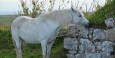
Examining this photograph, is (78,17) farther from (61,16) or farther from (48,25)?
(48,25)

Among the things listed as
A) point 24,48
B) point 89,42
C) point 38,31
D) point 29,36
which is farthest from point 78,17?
point 24,48

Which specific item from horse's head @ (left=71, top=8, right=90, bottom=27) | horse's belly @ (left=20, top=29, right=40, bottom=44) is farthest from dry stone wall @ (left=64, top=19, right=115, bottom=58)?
horse's belly @ (left=20, top=29, right=40, bottom=44)

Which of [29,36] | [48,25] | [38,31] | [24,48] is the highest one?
[48,25]

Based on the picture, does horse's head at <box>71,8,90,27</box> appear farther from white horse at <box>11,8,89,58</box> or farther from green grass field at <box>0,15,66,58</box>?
green grass field at <box>0,15,66,58</box>

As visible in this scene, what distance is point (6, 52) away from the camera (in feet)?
32.0

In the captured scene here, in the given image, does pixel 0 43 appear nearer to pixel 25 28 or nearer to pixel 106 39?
pixel 25 28

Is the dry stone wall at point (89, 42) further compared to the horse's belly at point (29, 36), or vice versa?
the horse's belly at point (29, 36)

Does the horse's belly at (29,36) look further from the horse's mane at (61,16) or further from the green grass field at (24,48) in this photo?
the green grass field at (24,48)

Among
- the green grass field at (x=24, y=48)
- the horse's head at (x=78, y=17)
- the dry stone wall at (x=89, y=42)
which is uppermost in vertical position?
the horse's head at (x=78, y=17)

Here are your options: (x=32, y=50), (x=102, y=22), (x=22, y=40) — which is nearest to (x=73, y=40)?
(x=102, y=22)

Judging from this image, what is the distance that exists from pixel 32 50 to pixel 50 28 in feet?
9.95

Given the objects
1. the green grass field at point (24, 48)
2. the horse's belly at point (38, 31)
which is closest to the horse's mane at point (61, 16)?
the horse's belly at point (38, 31)

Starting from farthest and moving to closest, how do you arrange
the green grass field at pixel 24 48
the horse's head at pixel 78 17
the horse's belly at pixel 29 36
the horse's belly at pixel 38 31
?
Result: the green grass field at pixel 24 48, the horse's belly at pixel 29 36, the horse's belly at pixel 38 31, the horse's head at pixel 78 17

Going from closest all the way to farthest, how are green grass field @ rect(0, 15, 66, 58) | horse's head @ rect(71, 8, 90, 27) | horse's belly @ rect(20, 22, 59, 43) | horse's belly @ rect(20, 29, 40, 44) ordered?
horse's head @ rect(71, 8, 90, 27)
horse's belly @ rect(20, 22, 59, 43)
horse's belly @ rect(20, 29, 40, 44)
green grass field @ rect(0, 15, 66, 58)
